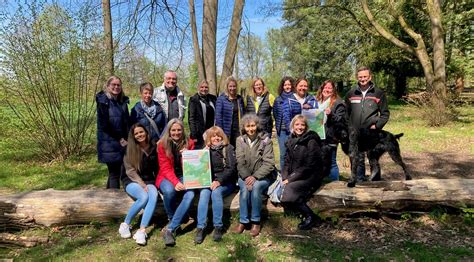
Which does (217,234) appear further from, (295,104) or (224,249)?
(295,104)

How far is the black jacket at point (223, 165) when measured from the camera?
4.41 meters

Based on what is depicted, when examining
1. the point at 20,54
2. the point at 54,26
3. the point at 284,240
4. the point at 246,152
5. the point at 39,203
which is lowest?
the point at 284,240

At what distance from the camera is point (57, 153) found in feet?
27.2

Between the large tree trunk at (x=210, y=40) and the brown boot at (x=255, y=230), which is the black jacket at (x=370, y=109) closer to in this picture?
the brown boot at (x=255, y=230)

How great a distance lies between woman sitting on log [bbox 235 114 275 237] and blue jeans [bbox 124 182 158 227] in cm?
106

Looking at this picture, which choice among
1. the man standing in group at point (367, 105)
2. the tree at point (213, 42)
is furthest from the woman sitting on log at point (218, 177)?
the tree at point (213, 42)

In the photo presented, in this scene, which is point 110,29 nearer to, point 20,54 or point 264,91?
point 20,54

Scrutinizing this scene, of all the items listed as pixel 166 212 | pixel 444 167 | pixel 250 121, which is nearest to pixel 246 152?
pixel 250 121

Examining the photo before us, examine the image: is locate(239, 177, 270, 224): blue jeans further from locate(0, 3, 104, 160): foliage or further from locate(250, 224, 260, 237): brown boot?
locate(0, 3, 104, 160): foliage

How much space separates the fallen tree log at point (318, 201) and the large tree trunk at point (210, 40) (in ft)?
13.3

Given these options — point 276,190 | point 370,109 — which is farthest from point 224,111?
point 370,109

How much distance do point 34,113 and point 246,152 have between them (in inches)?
227

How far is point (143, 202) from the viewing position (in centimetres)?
432

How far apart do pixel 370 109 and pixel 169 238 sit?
314 cm
